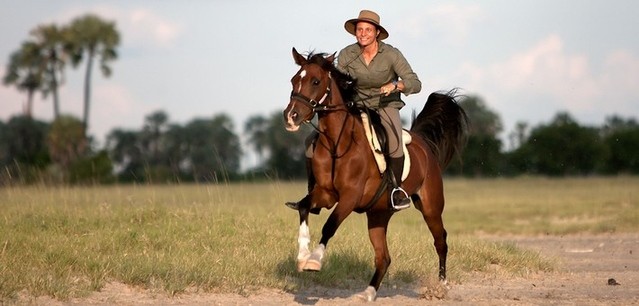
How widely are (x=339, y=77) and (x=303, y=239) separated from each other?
55.3 inches

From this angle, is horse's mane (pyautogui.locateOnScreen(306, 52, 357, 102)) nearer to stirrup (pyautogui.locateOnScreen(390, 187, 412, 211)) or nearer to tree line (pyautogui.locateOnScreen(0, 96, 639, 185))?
stirrup (pyautogui.locateOnScreen(390, 187, 412, 211))

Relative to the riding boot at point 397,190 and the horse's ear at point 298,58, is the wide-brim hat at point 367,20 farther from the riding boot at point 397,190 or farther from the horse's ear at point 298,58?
the riding boot at point 397,190

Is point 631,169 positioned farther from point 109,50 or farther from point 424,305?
point 424,305

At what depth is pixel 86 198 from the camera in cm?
1769

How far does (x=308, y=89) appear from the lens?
8.97 metres

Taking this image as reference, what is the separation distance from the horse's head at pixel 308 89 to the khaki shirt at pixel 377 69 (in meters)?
0.53

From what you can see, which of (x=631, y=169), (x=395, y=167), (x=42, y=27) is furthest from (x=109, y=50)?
(x=395, y=167)

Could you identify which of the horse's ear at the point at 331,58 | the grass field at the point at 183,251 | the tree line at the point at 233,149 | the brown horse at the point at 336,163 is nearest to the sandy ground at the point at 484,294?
the grass field at the point at 183,251

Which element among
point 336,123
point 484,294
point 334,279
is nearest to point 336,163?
point 336,123

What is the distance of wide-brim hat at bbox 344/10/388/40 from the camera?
9656 millimetres

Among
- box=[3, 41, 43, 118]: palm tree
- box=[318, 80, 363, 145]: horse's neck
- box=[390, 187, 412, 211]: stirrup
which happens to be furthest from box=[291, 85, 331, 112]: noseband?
box=[3, 41, 43, 118]: palm tree

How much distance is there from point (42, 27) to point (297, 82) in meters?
49.6

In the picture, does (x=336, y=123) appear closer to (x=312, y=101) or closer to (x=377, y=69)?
(x=312, y=101)

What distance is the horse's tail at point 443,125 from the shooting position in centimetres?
1181
